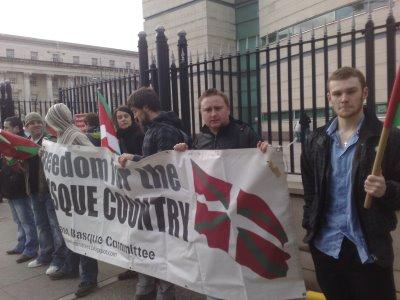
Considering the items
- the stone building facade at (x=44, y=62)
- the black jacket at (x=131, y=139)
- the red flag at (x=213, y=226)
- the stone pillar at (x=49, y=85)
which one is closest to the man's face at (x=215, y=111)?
the red flag at (x=213, y=226)

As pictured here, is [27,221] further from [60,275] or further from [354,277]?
[354,277]

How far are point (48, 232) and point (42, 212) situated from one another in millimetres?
260

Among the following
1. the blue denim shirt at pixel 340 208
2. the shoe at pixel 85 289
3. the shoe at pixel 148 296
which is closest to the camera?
the blue denim shirt at pixel 340 208

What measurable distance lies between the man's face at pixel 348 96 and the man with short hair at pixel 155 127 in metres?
1.45

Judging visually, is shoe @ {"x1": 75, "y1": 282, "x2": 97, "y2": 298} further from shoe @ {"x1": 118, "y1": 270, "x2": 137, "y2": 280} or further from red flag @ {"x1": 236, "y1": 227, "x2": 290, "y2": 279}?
red flag @ {"x1": 236, "y1": 227, "x2": 290, "y2": 279}

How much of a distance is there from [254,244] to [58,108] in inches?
98.1

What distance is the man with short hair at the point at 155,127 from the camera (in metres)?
3.19

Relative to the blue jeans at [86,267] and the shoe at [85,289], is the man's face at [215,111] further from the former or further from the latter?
Answer: the shoe at [85,289]

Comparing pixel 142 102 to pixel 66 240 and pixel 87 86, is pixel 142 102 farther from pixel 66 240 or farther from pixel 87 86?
pixel 87 86

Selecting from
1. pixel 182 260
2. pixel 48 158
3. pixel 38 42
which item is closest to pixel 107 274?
pixel 48 158

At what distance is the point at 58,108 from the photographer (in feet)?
13.1

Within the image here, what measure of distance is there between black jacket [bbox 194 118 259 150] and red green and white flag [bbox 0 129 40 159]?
8.61 ft

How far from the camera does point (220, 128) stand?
2.88m

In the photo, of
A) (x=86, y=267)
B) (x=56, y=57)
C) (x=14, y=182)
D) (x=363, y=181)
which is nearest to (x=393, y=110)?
(x=363, y=181)
